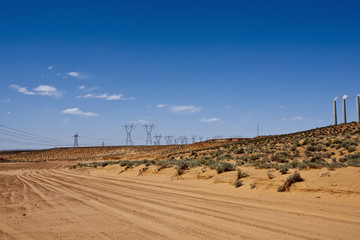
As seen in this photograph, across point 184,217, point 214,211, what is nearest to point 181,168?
point 214,211

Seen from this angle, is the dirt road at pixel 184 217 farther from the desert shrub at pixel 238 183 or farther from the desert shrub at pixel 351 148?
the desert shrub at pixel 351 148

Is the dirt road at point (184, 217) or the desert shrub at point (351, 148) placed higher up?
the desert shrub at point (351, 148)

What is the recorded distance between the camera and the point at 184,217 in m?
9.05

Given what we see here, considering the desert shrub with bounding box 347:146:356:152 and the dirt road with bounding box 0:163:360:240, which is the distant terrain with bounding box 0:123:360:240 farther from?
the desert shrub with bounding box 347:146:356:152

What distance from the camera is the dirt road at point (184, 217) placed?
7.33 meters

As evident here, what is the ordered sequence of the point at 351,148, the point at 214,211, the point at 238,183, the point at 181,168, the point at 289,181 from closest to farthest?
1. the point at 214,211
2. the point at 289,181
3. the point at 238,183
4. the point at 181,168
5. the point at 351,148

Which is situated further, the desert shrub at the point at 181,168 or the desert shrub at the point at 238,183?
the desert shrub at the point at 181,168

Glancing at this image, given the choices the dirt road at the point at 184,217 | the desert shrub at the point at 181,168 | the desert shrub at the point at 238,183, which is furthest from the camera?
the desert shrub at the point at 181,168

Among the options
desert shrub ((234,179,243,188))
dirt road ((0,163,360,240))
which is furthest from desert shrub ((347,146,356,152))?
dirt road ((0,163,360,240))

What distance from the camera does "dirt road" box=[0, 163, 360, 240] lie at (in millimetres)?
7332

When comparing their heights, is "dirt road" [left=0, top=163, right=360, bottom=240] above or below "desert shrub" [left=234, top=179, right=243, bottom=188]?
below

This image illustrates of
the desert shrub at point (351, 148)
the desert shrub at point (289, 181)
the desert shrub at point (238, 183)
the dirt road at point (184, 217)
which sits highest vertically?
the desert shrub at point (351, 148)

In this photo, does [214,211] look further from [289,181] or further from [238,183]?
[238,183]

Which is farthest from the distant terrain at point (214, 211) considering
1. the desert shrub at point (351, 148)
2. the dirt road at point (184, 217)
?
the desert shrub at point (351, 148)
